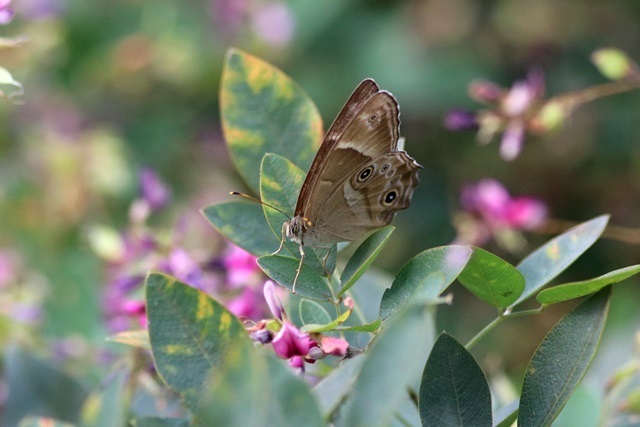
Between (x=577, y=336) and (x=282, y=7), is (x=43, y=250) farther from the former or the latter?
(x=577, y=336)

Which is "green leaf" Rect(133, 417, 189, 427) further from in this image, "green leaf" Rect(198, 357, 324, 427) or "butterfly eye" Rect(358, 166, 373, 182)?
"butterfly eye" Rect(358, 166, 373, 182)

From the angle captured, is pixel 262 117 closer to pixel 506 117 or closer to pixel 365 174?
pixel 365 174

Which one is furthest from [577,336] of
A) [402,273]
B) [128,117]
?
[128,117]

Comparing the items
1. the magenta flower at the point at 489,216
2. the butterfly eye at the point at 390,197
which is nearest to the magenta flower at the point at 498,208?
the magenta flower at the point at 489,216

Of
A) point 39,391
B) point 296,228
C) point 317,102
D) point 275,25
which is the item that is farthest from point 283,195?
point 275,25

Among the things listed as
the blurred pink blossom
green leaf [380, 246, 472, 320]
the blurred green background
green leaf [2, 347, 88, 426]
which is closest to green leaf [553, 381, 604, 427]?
green leaf [380, 246, 472, 320]
